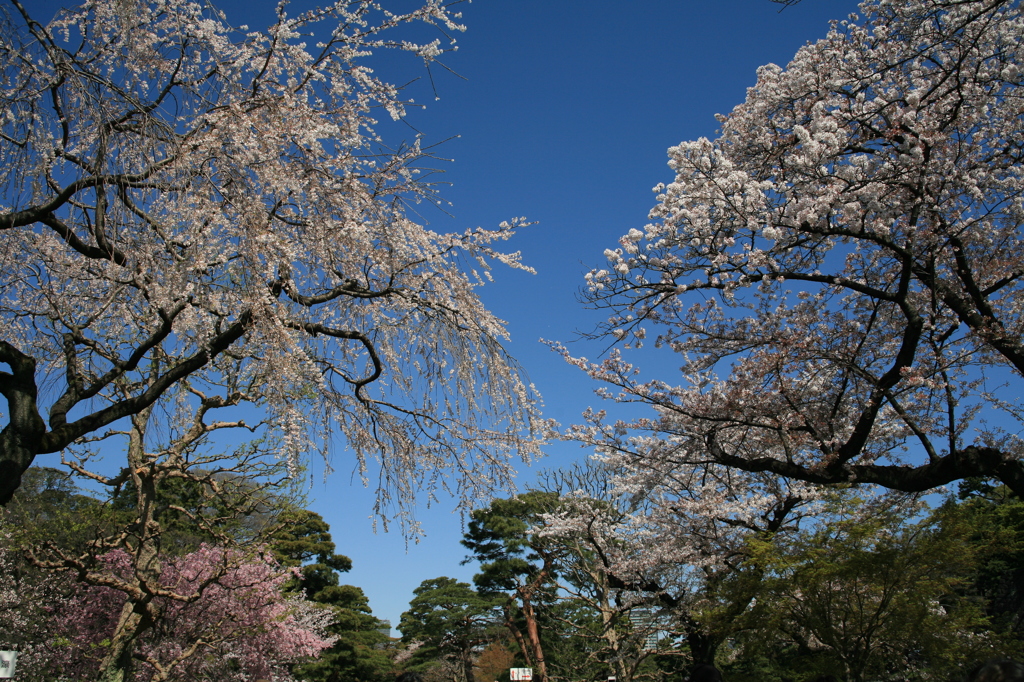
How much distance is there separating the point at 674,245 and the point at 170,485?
17241 mm

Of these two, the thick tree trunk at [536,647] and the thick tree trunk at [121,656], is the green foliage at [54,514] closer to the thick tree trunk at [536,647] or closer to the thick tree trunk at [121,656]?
the thick tree trunk at [121,656]

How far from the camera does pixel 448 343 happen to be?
425 centimetres

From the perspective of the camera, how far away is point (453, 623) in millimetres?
20375

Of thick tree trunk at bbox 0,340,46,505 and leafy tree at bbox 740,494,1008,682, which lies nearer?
thick tree trunk at bbox 0,340,46,505

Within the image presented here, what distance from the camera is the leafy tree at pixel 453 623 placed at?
2028cm

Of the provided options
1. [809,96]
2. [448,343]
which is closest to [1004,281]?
[809,96]

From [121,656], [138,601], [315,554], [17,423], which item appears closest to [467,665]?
[315,554]

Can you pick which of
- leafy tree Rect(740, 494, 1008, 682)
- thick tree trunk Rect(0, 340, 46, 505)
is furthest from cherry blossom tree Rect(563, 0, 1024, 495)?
thick tree trunk Rect(0, 340, 46, 505)

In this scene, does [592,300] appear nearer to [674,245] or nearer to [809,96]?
[674,245]

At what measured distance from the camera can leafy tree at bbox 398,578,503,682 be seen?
2028 centimetres

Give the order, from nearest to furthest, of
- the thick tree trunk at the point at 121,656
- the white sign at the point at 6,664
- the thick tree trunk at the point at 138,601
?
the white sign at the point at 6,664 < the thick tree trunk at the point at 138,601 < the thick tree trunk at the point at 121,656

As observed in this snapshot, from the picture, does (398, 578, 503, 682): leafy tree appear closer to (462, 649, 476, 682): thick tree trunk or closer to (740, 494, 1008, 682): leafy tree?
(462, 649, 476, 682): thick tree trunk

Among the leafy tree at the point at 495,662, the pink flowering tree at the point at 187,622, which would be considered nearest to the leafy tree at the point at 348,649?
the leafy tree at the point at 495,662

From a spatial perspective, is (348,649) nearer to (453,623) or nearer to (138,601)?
(453,623)
